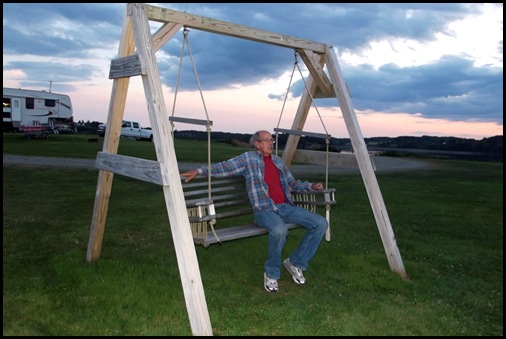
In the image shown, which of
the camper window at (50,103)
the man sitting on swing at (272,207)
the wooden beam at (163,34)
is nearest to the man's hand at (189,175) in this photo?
the man sitting on swing at (272,207)

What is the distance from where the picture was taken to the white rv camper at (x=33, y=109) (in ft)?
109

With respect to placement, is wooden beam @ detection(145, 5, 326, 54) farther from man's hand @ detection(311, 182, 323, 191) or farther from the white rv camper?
the white rv camper

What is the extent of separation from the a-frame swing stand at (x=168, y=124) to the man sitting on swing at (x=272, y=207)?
2.55 feet

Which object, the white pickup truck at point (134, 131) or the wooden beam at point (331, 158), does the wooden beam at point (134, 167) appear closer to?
the wooden beam at point (331, 158)

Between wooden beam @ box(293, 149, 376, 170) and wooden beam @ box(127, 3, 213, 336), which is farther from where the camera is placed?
wooden beam @ box(293, 149, 376, 170)

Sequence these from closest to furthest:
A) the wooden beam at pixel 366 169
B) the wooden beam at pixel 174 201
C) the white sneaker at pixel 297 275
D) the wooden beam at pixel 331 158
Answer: the wooden beam at pixel 174 201, the white sneaker at pixel 297 275, the wooden beam at pixel 366 169, the wooden beam at pixel 331 158

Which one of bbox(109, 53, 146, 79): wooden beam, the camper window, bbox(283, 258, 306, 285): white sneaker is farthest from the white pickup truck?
bbox(283, 258, 306, 285): white sneaker

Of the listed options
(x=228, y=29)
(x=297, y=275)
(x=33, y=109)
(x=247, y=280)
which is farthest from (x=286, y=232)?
(x=33, y=109)

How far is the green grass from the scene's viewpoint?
4148 millimetres

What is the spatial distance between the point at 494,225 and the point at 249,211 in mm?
4965

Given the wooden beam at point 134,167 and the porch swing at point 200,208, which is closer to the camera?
the wooden beam at point 134,167

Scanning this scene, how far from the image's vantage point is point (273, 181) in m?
5.58

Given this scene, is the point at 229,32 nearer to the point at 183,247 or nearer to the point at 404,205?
the point at 183,247

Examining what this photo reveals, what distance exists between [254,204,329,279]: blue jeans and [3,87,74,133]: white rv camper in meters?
31.5
